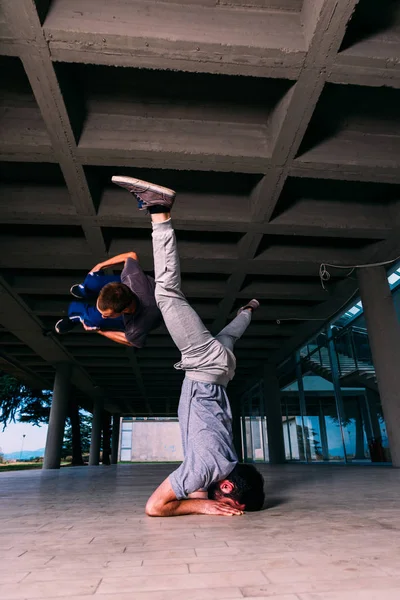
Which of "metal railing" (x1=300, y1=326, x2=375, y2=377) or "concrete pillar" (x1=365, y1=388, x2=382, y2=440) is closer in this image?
"concrete pillar" (x1=365, y1=388, x2=382, y2=440)

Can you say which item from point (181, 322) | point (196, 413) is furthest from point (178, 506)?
point (181, 322)

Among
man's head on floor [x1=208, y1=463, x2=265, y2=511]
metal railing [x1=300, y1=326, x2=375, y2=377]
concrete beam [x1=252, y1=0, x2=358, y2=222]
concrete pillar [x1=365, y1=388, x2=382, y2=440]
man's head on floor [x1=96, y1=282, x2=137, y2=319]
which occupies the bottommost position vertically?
man's head on floor [x1=208, y1=463, x2=265, y2=511]

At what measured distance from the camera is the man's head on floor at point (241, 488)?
2.72 metres

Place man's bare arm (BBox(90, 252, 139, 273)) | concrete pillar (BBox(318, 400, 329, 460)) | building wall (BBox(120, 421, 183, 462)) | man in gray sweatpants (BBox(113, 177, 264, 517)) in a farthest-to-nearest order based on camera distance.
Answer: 1. building wall (BBox(120, 421, 183, 462))
2. concrete pillar (BBox(318, 400, 329, 460))
3. man's bare arm (BBox(90, 252, 139, 273))
4. man in gray sweatpants (BBox(113, 177, 264, 517))

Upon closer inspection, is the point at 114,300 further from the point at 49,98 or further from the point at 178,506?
the point at 49,98

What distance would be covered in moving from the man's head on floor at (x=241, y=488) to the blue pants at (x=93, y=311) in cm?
211

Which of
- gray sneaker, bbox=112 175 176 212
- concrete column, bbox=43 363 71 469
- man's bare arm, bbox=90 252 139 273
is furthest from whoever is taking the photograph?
concrete column, bbox=43 363 71 469

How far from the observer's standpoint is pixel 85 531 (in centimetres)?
225

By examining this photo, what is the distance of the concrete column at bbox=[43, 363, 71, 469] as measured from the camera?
47.5ft

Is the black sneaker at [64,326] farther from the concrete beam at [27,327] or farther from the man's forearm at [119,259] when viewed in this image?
the concrete beam at [27,327]

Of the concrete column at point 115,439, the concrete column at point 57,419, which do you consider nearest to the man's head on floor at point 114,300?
the concrete column at point 57,419

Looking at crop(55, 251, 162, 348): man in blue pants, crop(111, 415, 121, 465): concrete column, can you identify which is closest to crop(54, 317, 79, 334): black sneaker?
crop(55, 251, 162, 348): man in blue pants

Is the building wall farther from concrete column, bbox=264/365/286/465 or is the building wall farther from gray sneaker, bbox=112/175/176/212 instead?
gray sneaker, bbox=112/175/176/212

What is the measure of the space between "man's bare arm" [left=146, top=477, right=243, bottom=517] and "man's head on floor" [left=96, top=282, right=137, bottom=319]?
61.1 inches
